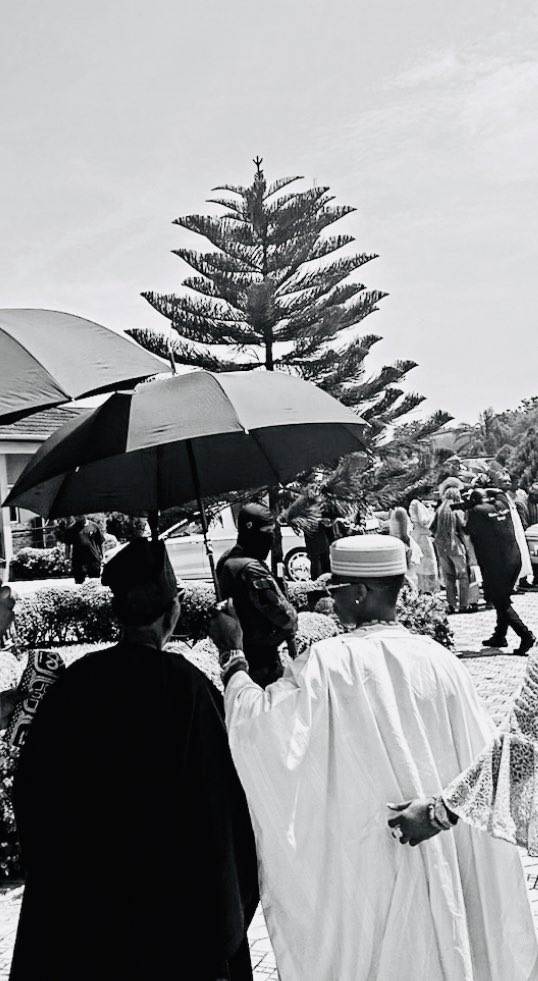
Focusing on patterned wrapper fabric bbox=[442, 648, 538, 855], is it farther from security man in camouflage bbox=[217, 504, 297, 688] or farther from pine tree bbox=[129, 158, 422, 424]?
pine tree bbox=[129, 158, 422, 424]

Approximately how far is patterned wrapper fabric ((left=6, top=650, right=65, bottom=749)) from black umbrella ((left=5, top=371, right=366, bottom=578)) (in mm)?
686

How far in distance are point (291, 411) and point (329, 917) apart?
153 centimetres

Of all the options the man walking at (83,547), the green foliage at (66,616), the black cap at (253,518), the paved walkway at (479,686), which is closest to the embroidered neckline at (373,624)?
the paved walkway at (479,686)

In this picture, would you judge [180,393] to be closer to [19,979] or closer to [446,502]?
[19,979]

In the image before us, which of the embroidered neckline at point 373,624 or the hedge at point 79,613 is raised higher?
the embroidered neckline at point 373,624

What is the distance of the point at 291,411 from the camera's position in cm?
318

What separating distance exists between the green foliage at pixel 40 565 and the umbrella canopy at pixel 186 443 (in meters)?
17.1

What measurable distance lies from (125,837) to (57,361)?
1.35 m

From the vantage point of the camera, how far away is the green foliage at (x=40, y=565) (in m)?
20.8

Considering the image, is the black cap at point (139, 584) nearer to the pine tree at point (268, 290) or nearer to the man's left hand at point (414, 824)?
the man's left hand at point (414, 824)

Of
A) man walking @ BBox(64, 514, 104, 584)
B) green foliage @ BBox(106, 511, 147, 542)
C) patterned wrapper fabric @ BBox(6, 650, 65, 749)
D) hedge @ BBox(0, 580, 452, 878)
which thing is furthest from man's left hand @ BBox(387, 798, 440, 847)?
green foliage @ BBox(106, 511, 147, 542)

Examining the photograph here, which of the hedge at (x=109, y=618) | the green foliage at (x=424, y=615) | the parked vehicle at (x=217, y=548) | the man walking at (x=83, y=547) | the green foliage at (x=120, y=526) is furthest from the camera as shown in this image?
the green foliage at (x=120, y=526)

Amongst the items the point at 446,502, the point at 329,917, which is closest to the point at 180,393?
the point at 329,917

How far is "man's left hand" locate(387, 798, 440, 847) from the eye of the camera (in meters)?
2.43
